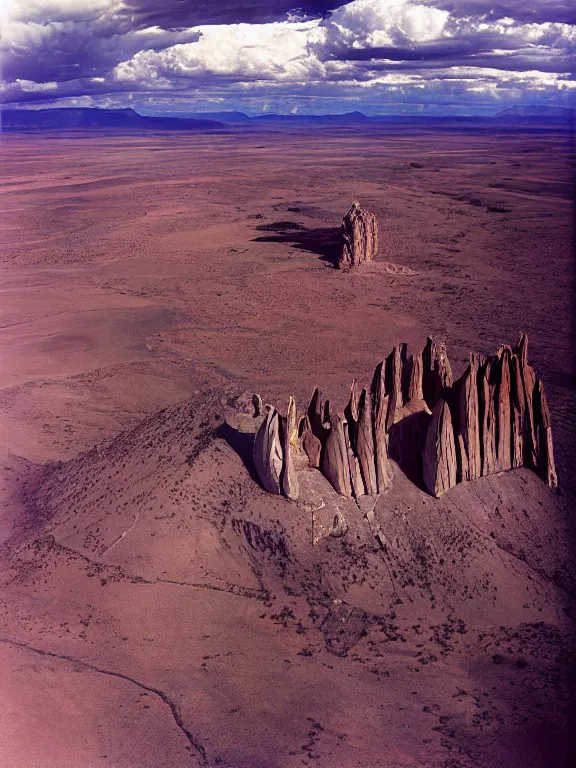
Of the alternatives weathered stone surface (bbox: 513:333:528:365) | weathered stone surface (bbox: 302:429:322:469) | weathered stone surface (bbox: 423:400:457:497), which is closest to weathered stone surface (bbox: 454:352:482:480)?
weathered stone surface (bbox: 423:400:457:497)

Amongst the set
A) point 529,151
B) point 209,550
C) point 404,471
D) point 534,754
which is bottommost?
point 534,754

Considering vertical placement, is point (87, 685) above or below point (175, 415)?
below

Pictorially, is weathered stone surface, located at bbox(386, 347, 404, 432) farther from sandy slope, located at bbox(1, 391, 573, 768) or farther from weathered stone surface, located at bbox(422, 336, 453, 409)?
sandy slope, located at bbox(1, 391, 573, 768)

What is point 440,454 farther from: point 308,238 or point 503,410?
point 308,238

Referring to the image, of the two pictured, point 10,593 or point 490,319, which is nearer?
point 10,593

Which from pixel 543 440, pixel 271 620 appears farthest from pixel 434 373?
pixel 271 620

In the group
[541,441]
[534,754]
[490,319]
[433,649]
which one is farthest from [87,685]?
[490,319]

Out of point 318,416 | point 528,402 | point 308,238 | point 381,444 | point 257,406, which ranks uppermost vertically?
point 308,238

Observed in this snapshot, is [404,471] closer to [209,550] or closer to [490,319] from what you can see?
[209,550]
